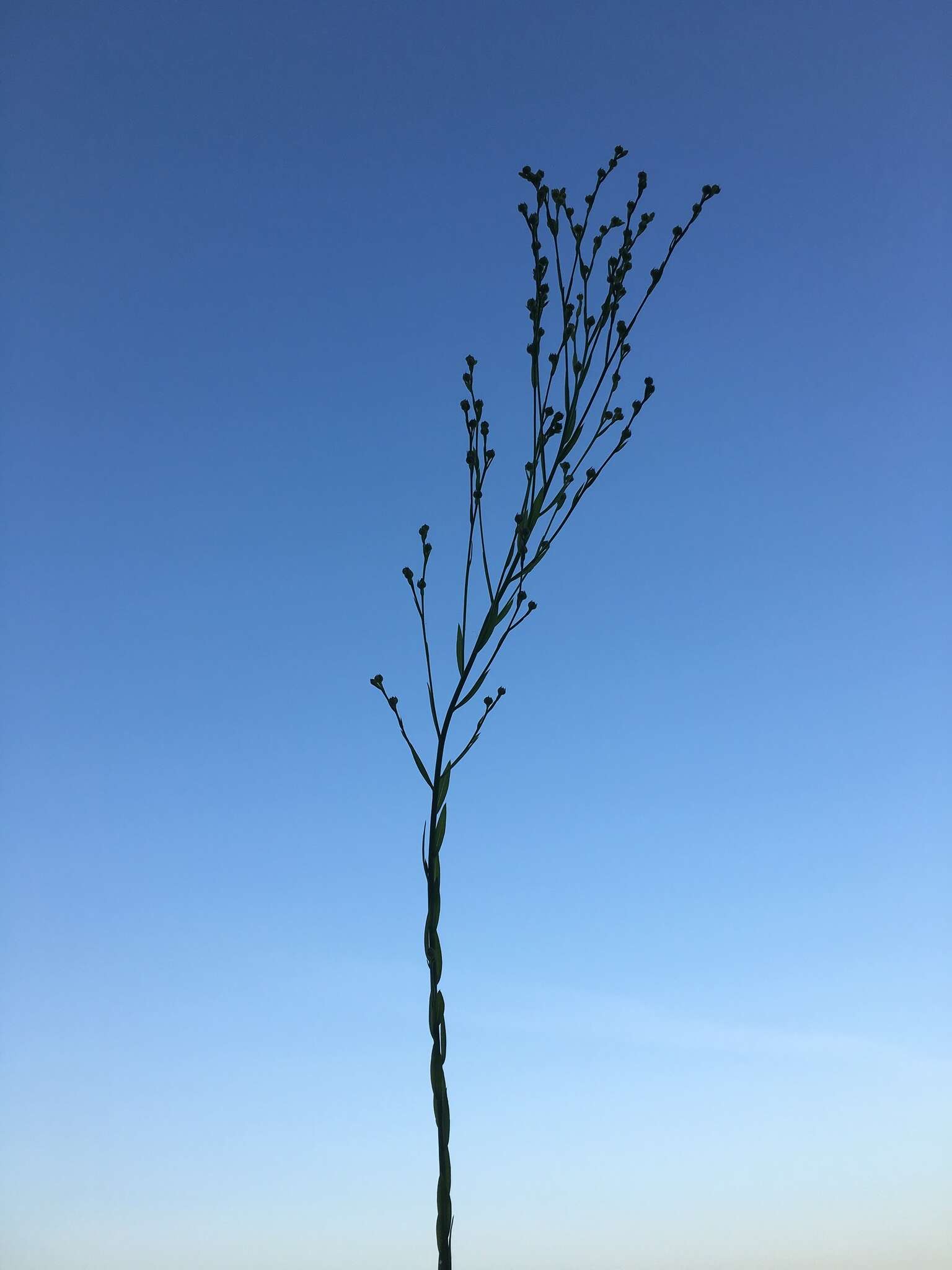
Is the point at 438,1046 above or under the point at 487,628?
under

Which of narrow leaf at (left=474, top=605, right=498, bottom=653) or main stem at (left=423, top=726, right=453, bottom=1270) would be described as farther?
narrow leaf at (left=474, top=605, right=498, bottom=653)

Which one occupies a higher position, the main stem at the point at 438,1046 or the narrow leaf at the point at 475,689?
the narrow leaf at the point at 475,689

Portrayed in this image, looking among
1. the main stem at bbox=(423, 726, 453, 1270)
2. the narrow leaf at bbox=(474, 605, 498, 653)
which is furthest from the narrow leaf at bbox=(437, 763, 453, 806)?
the narrow leaf at bbox=(474, 605, 498, 653)

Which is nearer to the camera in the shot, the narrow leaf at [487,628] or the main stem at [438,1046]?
the main stem at [438,1046]

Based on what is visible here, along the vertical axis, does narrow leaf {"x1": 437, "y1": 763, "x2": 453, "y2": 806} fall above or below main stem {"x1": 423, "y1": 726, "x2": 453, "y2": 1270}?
above

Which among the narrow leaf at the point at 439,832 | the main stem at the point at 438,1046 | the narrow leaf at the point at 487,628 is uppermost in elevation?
the narrow leaf at the point at 487,628

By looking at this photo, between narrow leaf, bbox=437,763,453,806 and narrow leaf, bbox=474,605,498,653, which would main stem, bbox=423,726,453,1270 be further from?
narrow leaf, bbox=474,605,498,653

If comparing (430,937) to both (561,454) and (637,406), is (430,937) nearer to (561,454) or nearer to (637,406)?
(561,454)

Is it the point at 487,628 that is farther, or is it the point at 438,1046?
the point at 487,628

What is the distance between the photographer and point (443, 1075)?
1.03 meters

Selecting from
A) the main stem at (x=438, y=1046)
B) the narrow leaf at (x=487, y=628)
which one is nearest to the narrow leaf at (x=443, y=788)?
the main stem at (x=438, y=1046)

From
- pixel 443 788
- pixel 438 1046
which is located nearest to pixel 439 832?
pixel 443 788

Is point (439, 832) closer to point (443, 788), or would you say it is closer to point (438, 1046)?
point (443, 788)

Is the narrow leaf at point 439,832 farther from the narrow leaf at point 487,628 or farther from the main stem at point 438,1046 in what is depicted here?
the narrow leaf at point 487,628
